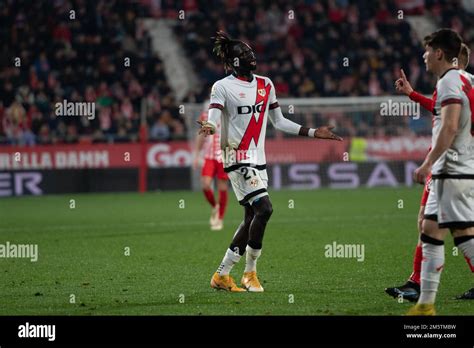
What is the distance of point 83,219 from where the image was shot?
1823cm

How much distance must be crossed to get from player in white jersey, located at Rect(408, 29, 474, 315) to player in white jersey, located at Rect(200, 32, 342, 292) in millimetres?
2008

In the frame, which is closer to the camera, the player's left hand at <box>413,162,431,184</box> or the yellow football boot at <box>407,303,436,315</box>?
the player's left hand at <box>413,162,431,184</box>

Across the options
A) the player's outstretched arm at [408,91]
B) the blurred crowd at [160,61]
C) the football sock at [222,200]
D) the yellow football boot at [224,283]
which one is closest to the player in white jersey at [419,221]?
the player's outstretched arm at [408,91]

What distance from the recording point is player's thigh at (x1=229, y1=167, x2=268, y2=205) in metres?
9.27

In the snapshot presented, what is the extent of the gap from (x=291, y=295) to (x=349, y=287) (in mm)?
789

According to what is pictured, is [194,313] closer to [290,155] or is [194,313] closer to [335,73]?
[290,155]

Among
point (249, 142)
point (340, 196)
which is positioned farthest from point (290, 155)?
point (249, 142)

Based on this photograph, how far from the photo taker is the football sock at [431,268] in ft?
24.0

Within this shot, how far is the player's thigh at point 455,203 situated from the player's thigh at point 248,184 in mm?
2282

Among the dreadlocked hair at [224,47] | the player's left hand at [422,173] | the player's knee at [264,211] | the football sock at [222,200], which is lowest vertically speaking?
the football sock at [222,200]

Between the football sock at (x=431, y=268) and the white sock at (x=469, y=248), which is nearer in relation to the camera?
the football sock at (x=431, y=268)

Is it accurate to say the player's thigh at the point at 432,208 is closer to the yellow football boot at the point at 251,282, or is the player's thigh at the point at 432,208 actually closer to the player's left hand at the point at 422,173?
the player's left hand at the point at 422,173

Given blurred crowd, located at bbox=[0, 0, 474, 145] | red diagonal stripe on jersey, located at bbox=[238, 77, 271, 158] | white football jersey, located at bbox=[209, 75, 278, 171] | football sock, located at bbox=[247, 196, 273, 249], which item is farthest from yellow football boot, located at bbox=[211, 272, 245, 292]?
blurred crowd, located at bbox=[0, 0, 474, 145]

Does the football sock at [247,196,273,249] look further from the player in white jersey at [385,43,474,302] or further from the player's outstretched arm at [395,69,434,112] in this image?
the player's outstretched arm at [395,69,434,112]
